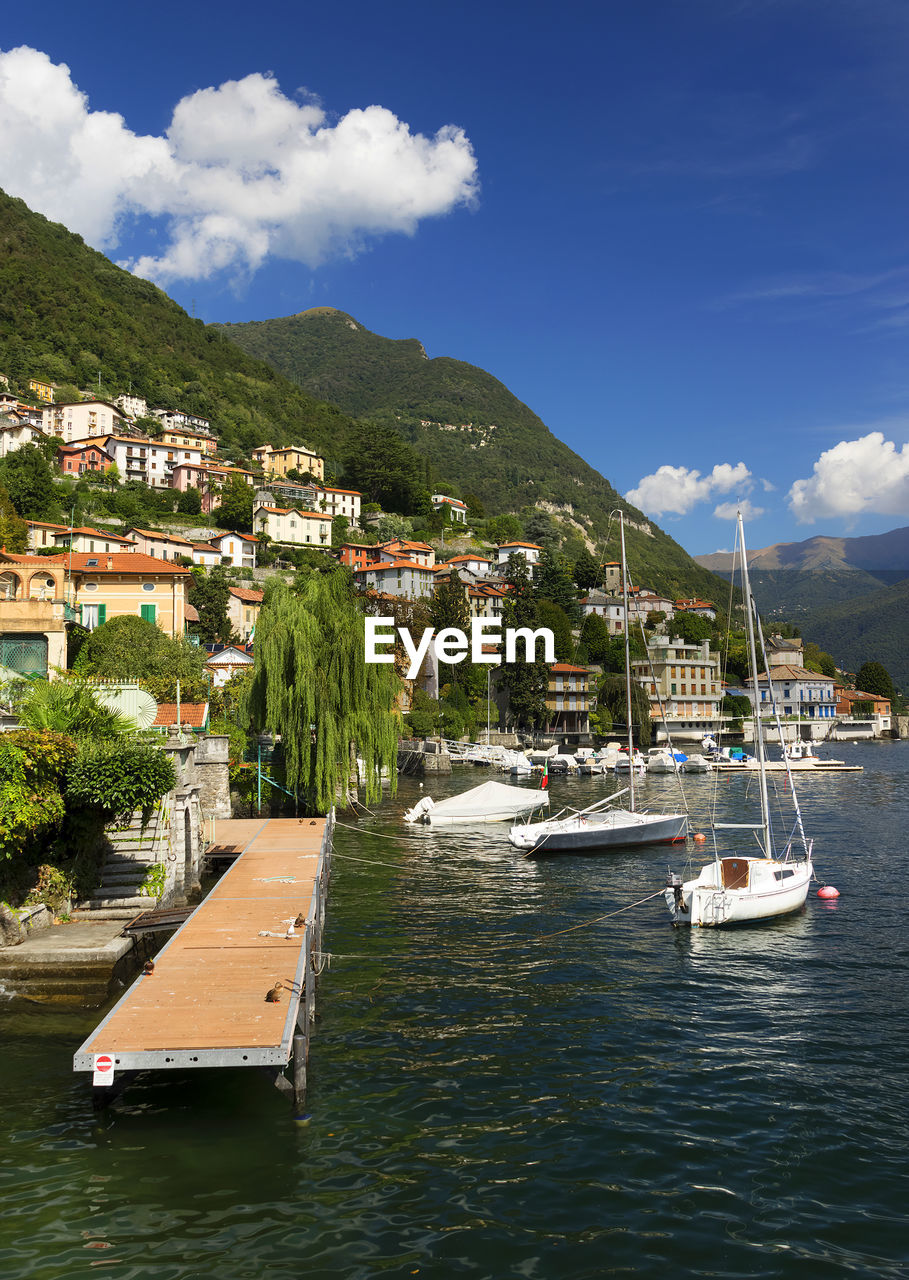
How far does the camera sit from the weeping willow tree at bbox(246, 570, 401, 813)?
34031 mm

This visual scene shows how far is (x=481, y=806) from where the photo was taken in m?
42.4

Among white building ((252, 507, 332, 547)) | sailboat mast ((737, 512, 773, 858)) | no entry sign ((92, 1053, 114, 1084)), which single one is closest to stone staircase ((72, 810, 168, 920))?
no entry sign ((92, 1053, 114, 1084))

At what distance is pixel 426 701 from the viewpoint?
84.5 m

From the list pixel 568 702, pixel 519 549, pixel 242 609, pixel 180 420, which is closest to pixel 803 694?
pixel 519 549

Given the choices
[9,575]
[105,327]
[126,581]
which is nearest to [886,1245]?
[9,575]

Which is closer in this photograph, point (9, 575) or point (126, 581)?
Result: point (9, 575)

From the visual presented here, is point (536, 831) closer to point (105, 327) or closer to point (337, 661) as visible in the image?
point (337, 661)

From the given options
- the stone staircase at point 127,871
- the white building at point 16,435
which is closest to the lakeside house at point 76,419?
the white building at point 16,435

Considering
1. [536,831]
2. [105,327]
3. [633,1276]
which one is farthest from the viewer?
[105,327]

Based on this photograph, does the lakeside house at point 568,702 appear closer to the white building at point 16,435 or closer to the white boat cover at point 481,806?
the white boat cover at point 481,806

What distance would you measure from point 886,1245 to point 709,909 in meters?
13.6

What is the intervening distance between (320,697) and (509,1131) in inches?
957

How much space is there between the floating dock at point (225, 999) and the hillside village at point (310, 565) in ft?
111

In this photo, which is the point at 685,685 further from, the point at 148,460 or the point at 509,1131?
the point at 509,1131
